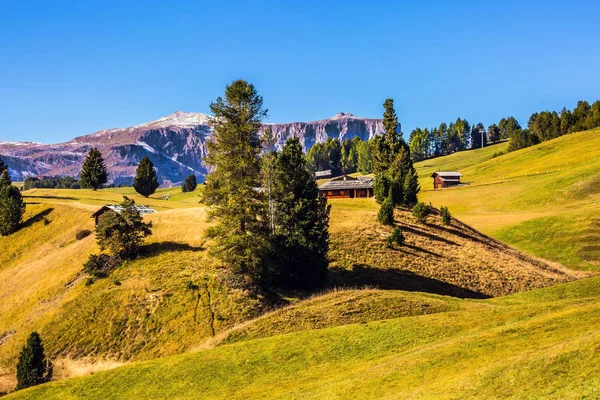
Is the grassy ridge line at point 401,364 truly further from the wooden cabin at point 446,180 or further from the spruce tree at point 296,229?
the wooden cabin at point 446,180

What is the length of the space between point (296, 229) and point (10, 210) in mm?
59292

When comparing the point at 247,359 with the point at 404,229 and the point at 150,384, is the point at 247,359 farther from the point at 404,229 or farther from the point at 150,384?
the point at 404,229

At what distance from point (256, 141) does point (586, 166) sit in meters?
92.6

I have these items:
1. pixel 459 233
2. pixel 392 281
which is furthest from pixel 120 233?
pixel 459 233

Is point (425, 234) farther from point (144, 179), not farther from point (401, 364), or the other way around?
point (144, 179)

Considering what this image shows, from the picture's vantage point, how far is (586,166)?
109 meters

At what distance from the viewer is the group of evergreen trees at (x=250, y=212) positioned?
47.0 m

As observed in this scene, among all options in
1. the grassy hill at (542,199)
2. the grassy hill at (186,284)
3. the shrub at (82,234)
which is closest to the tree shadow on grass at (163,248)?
the grassy hill at (186,284)

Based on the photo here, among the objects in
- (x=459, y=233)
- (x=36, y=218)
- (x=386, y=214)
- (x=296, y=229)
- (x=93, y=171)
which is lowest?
(x=459, y=233)

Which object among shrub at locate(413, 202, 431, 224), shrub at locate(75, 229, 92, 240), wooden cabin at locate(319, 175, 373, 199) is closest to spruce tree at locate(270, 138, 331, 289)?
shrub at locate(413, 202, 431, 224)

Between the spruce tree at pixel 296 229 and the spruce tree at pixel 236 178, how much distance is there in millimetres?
2983

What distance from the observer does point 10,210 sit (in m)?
82.9

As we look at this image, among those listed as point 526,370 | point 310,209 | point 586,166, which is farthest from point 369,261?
point 586,166

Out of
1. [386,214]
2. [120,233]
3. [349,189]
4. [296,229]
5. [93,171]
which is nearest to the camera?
[296,229]
